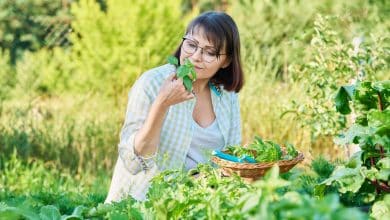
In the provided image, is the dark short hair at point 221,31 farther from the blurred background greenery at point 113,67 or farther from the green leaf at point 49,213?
the green leaf at point 49,213

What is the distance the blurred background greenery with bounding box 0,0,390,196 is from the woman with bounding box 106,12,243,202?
36.9 inches

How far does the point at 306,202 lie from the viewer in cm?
98

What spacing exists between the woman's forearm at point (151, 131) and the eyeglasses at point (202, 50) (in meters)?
0.32

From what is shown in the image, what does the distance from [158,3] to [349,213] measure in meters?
6.55

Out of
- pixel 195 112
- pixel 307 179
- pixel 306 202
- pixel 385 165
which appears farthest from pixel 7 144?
pixel 306 202

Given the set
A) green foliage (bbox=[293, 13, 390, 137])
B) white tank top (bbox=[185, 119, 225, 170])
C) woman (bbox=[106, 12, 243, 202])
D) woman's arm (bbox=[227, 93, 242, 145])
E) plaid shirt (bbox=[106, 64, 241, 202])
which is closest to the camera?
woman (bbox=[106, 12, 243, 202])

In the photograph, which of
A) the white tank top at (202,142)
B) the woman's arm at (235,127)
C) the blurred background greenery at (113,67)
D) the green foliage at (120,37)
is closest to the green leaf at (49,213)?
the white tank top at (202,142)

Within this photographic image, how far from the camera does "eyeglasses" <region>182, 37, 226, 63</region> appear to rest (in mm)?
2492

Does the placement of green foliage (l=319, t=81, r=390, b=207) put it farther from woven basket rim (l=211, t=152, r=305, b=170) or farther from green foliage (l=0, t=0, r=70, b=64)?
green foliage (l=0, t=0, r=70, b=64)

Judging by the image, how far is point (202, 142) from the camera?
277 centimetres

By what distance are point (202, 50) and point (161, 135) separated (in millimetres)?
398

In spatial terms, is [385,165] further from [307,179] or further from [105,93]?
[105,93]

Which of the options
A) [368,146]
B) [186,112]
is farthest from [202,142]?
[368,146]

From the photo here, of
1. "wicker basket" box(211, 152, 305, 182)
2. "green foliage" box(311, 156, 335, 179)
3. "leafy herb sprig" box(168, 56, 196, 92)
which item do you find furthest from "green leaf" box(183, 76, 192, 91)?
"green foliage" box(311, 156, 335, 179)
